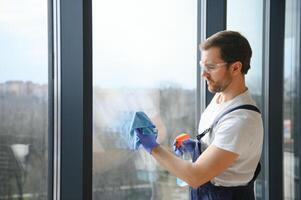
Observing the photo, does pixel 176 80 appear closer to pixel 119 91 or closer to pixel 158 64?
pixel 158 64

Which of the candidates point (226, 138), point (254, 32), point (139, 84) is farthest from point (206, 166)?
point (254, 32)

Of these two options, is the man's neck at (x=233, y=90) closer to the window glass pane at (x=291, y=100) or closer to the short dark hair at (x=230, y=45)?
the short dark hair at (x=230, y=45)

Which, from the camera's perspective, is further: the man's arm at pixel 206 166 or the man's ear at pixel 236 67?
the man's ear at pixel 236 67

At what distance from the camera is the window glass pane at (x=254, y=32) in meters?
2.31

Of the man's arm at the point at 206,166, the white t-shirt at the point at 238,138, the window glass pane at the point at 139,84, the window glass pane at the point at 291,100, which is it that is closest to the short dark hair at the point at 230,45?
the white t-shirt at the point at 238,138

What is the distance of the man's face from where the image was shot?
4.32ft

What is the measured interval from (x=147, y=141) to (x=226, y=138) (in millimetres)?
280

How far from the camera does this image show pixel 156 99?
6.35 ft

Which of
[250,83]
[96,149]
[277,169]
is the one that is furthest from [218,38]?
[277,169]

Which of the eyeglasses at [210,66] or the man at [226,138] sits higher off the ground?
the eyeglasses at [210,66]

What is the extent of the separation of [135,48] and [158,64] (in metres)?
0.17

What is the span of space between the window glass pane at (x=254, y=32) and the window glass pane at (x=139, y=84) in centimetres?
40

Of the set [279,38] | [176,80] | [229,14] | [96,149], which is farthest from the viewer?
[279,38]

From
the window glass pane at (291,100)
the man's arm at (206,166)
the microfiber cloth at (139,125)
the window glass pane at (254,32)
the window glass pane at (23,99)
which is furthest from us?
the window glass pane at (291,100)
